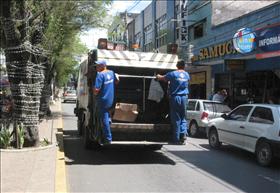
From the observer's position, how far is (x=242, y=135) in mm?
12094

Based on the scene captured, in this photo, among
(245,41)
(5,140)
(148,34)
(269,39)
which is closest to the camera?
(5,140)

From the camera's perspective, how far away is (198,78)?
30516 millimetres

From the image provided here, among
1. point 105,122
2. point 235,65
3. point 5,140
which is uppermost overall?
point 235,65

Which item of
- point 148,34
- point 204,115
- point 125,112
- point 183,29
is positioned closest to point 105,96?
point 125,112

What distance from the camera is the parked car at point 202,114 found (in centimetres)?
1688

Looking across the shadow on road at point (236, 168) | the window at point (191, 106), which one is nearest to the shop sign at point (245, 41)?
the window at point (191, 106)

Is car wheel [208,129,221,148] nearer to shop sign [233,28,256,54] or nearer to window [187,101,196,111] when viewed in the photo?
window [187,101,196,111]

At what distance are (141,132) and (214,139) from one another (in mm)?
3798

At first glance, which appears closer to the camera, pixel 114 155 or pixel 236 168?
pixel 236 168

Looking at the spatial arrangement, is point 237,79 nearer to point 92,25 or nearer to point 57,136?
point 92,25

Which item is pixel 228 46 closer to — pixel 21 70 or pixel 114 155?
pixel 114 155

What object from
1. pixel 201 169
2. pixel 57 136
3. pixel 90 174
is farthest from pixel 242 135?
pixel 57 136

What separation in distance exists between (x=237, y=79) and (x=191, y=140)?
973cm

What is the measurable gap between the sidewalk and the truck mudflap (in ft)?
4.97
